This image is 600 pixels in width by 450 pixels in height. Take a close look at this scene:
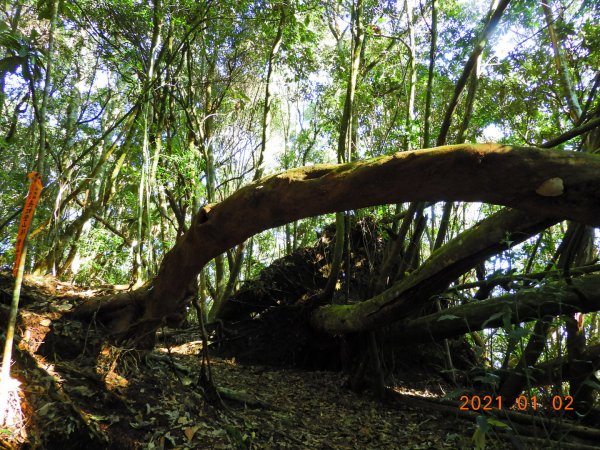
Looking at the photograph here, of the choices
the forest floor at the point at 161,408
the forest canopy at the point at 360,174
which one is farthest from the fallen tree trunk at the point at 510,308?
the forest floor at the point at 161,408

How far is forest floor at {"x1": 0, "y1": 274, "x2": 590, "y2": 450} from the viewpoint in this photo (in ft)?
9.73

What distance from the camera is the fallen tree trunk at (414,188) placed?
98.7 inches

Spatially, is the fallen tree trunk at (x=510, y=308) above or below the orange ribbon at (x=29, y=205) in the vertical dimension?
below

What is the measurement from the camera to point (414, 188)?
9.18 feet

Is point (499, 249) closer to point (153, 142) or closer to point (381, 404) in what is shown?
point (381, 404)

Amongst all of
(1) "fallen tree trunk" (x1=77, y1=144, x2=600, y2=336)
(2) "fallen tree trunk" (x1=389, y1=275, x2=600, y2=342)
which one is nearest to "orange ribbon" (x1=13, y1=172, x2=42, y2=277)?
(1) "fallen tree trunk" (x1=77, y1=144, x2=600, y2=336)

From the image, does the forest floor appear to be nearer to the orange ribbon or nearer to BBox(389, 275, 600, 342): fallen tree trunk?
BBox(389, 275, 600, 342): fallen tree trunk

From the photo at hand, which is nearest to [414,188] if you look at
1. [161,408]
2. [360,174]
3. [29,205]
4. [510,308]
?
[360,174]

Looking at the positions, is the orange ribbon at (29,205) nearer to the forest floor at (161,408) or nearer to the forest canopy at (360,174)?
the forest canopy at (360,174)

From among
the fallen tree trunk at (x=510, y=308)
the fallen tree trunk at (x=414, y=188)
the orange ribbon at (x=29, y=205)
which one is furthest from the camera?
the fallen tree trunk at (x=510, y=308)

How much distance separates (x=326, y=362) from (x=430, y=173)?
17.2 feet

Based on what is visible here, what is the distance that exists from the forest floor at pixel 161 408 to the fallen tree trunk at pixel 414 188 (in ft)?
4.33

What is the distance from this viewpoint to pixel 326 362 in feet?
23.4

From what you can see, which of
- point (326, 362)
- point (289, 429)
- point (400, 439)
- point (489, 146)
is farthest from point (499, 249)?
point (326, 362)
